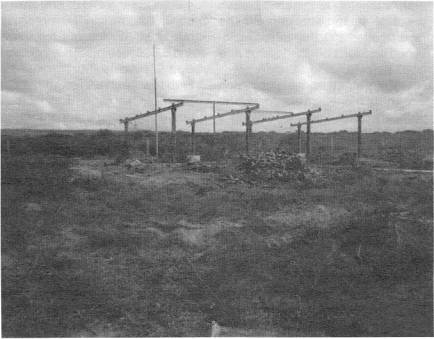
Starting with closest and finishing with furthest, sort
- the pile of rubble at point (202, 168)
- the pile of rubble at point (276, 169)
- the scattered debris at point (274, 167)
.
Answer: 1. the pile of rubble at point (276, 169)
2. the scattered debris at point (274, 167)
3. the pile of rubble at point (202, 168)

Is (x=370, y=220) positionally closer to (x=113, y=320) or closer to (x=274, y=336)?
(x=274, y=336)

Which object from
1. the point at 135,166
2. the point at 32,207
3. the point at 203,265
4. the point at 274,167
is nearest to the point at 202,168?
the point at 135,166

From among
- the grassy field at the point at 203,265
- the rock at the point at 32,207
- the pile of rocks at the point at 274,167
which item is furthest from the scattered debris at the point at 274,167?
the rock at the point at 32,207

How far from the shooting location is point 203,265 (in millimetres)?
6059

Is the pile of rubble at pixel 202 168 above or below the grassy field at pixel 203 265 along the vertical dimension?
above

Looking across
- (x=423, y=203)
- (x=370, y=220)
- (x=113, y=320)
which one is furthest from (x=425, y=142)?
(x=113, y=320)

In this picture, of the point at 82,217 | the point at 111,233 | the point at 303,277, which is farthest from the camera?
the point at 82,217

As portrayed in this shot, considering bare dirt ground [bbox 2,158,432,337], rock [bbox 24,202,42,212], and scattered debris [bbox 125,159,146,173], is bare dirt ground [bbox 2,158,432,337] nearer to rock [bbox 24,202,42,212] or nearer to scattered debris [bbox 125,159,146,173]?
rock [bbox 24,202,42,212]

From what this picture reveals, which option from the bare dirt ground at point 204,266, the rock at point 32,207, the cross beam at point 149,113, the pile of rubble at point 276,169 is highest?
the cross beam at point 149,113

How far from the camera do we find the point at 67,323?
4.21m

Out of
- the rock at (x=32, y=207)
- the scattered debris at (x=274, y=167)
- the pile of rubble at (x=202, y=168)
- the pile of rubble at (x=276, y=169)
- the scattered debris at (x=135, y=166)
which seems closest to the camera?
the rock at (x=32, y=207)

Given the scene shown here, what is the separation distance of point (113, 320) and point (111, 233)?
3082mm

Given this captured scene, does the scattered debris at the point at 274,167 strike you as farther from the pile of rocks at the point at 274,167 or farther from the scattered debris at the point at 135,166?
the scattered debris at the point at 135,166

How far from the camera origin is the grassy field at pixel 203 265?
14.5ft
